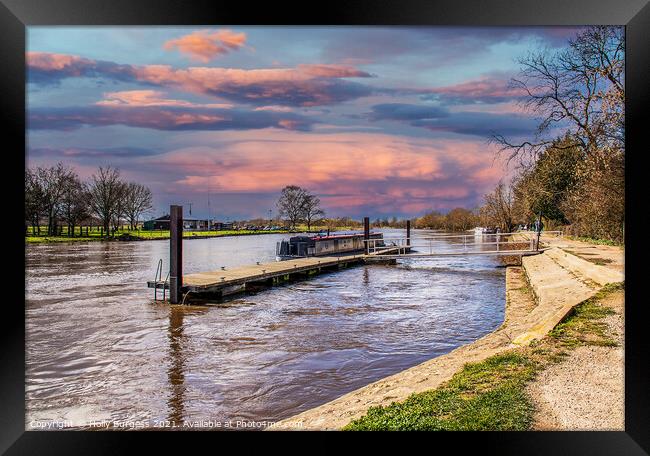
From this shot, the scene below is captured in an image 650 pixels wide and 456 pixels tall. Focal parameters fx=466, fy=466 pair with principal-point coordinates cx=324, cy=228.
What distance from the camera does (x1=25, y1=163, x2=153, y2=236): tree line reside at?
28.4 m

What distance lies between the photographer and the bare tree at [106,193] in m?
31.0

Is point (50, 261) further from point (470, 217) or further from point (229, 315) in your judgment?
point (470, 217)

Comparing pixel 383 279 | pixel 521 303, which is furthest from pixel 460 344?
pixel 383 279

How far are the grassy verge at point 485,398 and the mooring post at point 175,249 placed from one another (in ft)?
25.2

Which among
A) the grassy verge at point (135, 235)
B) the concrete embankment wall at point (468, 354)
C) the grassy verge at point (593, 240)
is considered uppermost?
the grassy verge at point (593, 240)

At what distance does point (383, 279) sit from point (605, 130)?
9686mm

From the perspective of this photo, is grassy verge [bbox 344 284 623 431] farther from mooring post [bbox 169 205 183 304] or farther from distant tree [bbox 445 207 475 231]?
distant tree [bbox 445 207 475 231]

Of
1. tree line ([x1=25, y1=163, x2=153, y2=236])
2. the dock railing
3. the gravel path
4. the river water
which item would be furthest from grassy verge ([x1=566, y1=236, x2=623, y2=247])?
tree line ([x1=25, y1=163, x2=153, y2=236])

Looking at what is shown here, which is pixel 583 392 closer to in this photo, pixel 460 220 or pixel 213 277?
pixel 213 277

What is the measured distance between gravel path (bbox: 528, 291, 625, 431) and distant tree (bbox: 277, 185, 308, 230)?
2306 centimetres

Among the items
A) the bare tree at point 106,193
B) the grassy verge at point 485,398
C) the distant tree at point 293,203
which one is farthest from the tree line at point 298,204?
the grassy verge at point 485,398
